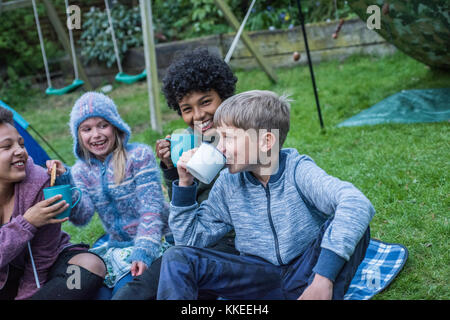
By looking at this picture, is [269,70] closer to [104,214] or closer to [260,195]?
[104,214]

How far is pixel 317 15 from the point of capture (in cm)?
769

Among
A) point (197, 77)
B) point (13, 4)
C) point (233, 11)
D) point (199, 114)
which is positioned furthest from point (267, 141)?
point (233, 11)

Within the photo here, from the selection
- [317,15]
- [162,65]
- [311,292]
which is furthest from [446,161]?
[162,65]

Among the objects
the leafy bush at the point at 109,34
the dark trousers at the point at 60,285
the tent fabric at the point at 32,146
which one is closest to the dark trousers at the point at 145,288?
the dark trousers at the point at 60,285

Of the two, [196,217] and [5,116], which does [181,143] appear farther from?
[5,116]

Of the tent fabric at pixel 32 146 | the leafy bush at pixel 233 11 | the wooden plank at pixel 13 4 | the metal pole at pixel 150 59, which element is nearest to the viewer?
the tent fabric at pixel 32 146

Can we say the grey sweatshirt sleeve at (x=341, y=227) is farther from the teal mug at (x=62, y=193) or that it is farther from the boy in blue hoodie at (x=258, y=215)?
the teal mug at (x=62, y=193)

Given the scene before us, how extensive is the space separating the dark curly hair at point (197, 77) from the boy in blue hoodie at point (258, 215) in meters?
0.57

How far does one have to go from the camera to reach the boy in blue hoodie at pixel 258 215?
191 centimetres

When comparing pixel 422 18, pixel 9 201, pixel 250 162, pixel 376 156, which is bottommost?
pixel 376 156

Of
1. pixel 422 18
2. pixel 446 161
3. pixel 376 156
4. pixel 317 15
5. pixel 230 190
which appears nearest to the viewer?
pixel 230 190

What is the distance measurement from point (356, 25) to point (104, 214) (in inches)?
207

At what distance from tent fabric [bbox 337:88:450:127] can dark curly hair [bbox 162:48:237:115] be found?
230 cm

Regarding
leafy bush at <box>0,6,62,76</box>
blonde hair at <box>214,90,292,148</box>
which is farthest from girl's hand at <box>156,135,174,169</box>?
leafy bush at <box>0,6,62,76</box>
